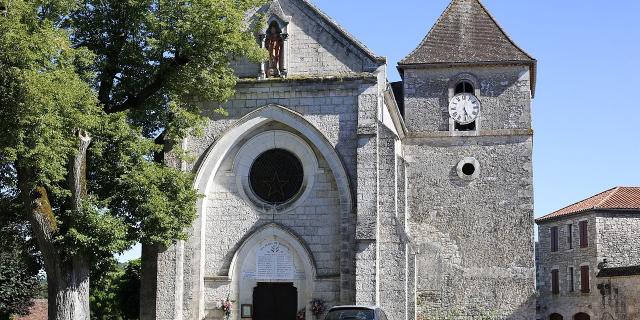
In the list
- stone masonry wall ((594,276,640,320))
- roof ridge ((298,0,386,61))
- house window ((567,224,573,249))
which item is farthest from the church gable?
house window ((567,224,573,249))

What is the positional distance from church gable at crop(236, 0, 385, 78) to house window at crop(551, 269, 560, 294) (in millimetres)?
27444

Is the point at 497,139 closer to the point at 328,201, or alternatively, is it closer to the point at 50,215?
the point at 328,201

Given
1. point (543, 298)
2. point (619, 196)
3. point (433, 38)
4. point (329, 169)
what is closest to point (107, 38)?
point (329, 169)

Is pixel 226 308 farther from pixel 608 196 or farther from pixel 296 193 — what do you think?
pixel 608 196

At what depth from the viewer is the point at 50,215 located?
20.2 m

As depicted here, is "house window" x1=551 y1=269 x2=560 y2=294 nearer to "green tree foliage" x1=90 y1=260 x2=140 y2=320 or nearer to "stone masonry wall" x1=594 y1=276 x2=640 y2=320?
"stone masonry wall" x1=594 y1=276 x2=640 y2=320

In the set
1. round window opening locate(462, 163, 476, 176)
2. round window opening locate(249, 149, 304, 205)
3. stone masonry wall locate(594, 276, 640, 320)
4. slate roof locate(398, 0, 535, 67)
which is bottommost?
stone masonry wall locate(594, 276, 640, 320)

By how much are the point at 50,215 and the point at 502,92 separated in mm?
16332

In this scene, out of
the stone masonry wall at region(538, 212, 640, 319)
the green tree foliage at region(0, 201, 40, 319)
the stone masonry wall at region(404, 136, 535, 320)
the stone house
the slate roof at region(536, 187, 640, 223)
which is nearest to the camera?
the stone masonry wall at region(404, 136, 535, 320)

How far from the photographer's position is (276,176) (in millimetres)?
24641

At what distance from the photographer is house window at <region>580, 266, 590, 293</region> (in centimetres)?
4375

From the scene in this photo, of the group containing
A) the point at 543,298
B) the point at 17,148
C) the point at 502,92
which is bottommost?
the point at 543,298

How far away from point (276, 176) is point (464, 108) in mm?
8299

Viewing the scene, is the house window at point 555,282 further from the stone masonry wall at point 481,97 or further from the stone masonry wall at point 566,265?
the stone masonry wall at point 481,97
